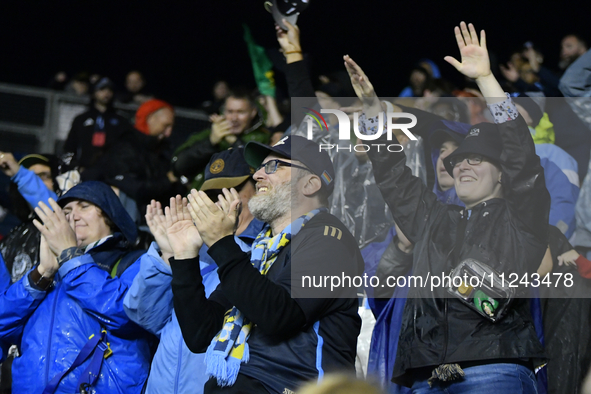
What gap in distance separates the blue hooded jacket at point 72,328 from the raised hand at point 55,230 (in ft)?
0.37

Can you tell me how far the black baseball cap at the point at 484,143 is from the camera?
356 cm

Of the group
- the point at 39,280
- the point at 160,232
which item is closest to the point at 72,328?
the point at 39,280

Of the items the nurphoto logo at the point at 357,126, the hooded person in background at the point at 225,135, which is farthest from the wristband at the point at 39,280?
the hooded person in background at the point at 225,135

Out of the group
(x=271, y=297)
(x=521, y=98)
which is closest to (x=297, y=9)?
(x=521, y=98)

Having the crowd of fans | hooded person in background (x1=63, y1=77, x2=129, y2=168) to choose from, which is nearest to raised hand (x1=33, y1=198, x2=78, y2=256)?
the crowd of fans

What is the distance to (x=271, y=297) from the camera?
2885 mm

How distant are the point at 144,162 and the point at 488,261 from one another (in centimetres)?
394

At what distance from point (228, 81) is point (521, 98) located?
590cm

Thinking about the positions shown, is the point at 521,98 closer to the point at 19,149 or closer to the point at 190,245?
the point at 190,245

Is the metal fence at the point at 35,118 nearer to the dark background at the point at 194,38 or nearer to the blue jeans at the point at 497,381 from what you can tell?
the dark background at the point at 194,38

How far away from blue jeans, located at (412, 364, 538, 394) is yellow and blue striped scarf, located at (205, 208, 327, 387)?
947 millimetres

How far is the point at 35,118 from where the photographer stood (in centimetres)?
854

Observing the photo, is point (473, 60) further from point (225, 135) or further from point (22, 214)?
point (22, 214)

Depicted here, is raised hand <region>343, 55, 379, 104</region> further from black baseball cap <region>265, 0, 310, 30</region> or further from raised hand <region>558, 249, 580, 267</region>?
black baseball cap <region>265, 0, 310, 30</region>
